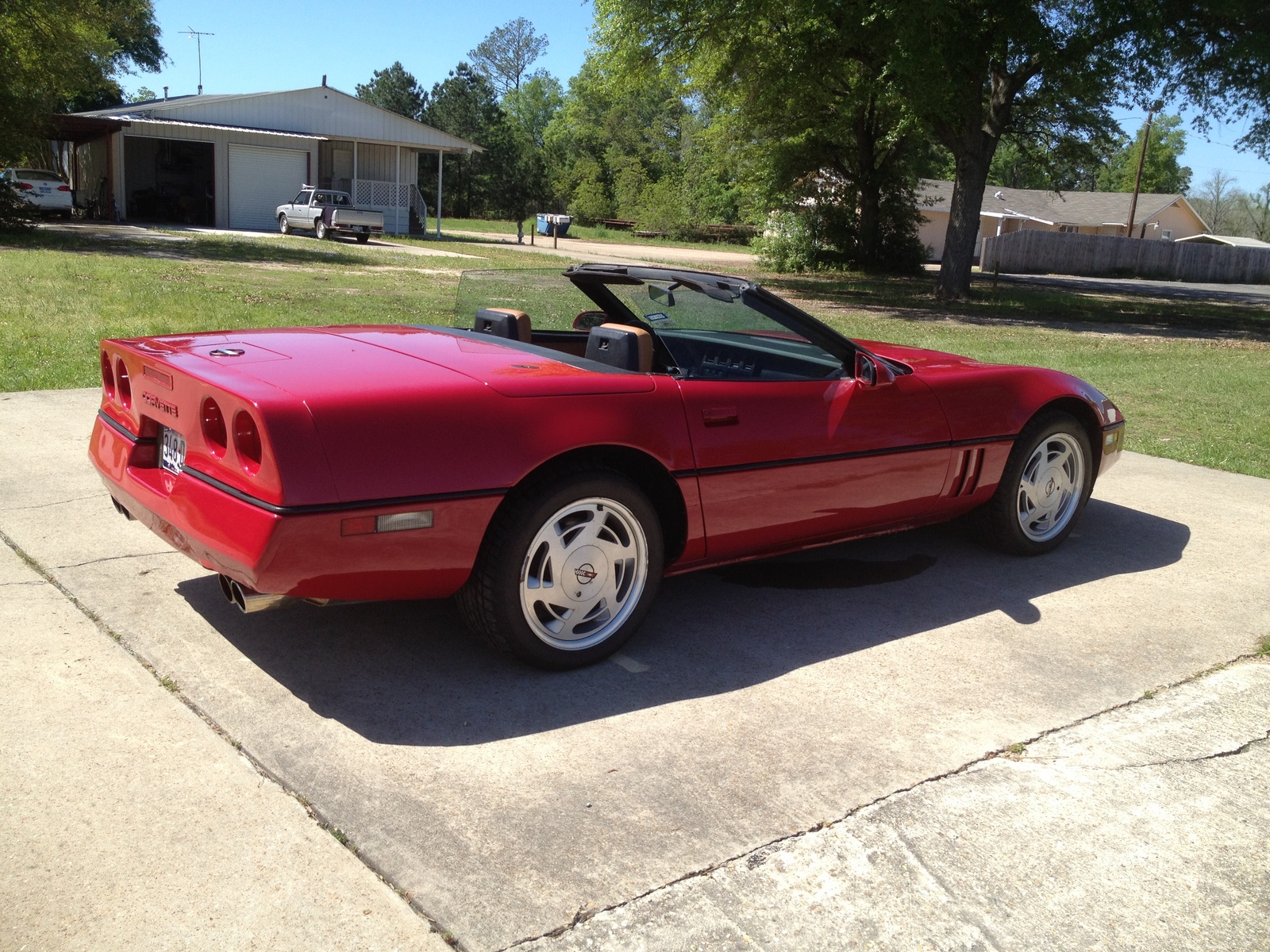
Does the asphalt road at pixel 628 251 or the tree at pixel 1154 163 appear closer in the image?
the asphalt road at pixel 628 251

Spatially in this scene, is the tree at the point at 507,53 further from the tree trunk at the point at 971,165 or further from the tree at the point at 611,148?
the tree trunk at the point at 971,165

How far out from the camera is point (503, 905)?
2.37 metres

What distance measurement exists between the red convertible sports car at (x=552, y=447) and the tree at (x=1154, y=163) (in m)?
96.7

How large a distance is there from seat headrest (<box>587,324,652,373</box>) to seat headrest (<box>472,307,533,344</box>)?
474 mm

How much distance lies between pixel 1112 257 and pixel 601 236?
23.3 metres

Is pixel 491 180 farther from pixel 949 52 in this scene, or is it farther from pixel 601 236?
pixel 949 52

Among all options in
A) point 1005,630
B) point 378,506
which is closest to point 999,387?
point 1005,630

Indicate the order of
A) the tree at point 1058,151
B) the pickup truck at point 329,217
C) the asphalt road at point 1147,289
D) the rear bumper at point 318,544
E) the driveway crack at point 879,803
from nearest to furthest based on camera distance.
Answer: the driveway crack at point 879,803, the rear bumper at point 318,544, the tree at point 1058,151, the pickup truck at point 329,217, the asphalt road at point 1147,289

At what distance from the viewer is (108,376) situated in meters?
3.97

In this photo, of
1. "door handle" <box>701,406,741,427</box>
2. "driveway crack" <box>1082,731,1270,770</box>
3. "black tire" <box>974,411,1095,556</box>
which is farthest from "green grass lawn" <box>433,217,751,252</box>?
"driveway crack" <box>1082,731,1270,770</box>

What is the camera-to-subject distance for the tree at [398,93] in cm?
8112

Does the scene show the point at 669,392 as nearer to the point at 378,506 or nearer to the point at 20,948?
the point at 378,506

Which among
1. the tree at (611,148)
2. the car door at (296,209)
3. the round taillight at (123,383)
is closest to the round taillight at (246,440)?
the round taillight at (123,383)

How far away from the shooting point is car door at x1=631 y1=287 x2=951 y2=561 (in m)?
3.83
